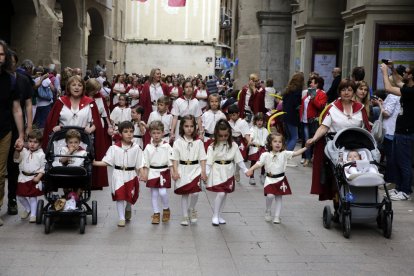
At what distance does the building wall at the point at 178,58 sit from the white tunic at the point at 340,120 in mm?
49128

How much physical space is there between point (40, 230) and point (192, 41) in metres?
51.1

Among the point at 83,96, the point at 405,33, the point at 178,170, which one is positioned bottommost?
the point at 178,170

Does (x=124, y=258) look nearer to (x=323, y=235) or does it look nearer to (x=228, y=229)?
(x=228, y=229)

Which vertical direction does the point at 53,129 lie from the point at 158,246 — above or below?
above

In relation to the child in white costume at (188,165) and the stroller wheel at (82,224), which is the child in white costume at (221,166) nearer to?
the child in white costume at (188,165)

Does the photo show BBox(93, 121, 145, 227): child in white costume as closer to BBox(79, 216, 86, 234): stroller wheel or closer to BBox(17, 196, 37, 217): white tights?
BBox(79, 216, 86, 234): stroller wheel

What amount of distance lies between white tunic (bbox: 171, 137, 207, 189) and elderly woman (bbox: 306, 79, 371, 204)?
143cm

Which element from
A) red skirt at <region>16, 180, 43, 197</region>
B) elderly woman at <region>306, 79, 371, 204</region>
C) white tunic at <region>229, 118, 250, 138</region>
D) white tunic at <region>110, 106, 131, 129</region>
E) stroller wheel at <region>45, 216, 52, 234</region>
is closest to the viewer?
stroller wheel at <region>45, 216, 52, 234</region>

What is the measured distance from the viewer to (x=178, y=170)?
331 inches

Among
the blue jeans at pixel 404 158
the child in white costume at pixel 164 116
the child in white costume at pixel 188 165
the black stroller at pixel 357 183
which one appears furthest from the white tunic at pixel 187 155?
the child in white costume at pixel 164 116

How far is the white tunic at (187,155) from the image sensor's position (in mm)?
8344

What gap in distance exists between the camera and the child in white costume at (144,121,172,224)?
8.31 meters

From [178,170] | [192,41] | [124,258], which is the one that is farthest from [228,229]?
[192,41]

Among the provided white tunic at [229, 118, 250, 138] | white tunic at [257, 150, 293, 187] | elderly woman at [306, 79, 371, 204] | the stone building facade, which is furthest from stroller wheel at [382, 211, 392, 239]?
the stone building facade
